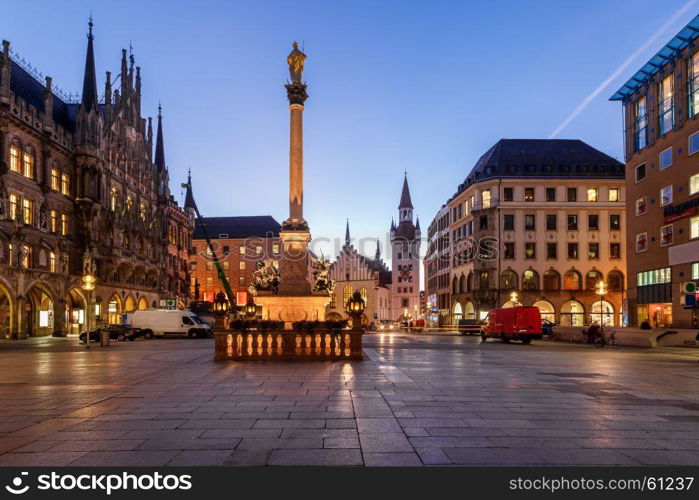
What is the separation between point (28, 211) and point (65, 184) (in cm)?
752

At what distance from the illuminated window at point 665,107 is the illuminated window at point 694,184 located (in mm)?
5642

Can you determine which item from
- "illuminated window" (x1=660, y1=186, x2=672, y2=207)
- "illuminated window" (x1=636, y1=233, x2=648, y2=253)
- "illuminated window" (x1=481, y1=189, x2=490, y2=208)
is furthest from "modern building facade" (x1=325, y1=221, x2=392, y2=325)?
"illuminated window" (x1=660, y1=186, x2=672, y2=207)

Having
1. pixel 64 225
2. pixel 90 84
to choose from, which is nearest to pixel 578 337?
pixel 64 225

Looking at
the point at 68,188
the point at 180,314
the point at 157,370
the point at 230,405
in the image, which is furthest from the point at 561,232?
the point at 230,405

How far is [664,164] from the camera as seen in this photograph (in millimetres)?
47406

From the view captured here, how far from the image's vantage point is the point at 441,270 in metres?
97.0

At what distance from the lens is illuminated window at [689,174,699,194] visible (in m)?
42.2

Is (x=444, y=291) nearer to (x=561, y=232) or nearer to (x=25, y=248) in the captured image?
(x=561, y=232)

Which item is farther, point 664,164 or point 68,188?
point 68,188

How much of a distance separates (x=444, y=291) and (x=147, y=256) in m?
46.2

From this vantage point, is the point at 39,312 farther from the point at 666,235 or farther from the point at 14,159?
the point at 666,235

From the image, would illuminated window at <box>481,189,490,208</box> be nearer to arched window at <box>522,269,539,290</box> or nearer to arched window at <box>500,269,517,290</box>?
arched window at <box>500,269,517,290</box>

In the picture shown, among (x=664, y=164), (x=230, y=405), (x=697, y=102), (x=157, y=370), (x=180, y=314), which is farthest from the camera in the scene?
(x=180, y=314)

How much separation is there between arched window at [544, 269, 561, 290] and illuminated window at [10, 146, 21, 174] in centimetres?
5916
